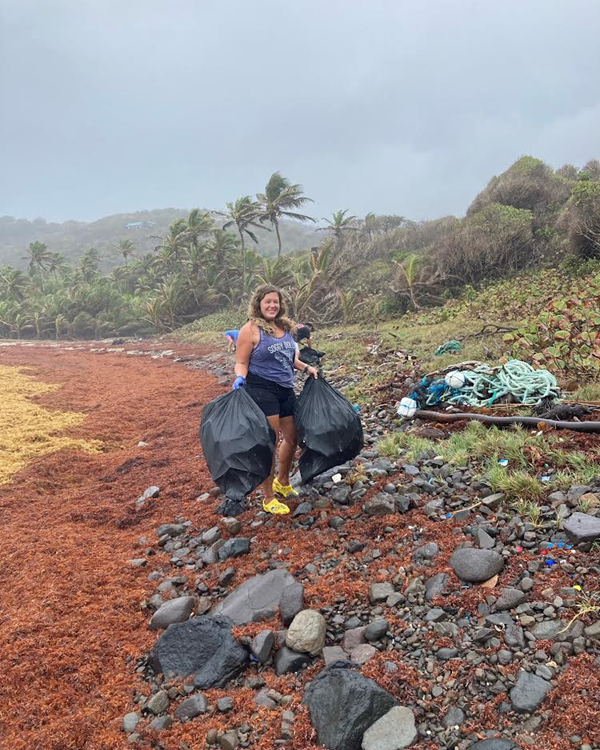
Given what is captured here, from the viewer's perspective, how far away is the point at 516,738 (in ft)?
5.68

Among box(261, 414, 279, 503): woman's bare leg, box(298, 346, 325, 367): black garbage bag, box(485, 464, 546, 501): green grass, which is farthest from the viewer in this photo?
box(298, 346, 325, 367): black garbage bag

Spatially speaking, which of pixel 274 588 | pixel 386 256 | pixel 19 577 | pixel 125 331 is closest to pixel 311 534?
pixel 274 588

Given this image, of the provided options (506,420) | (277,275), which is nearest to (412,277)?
(277,275)

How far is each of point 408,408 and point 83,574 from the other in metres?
3.47

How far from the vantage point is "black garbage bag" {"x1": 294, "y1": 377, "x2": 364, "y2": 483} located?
3.63 meters

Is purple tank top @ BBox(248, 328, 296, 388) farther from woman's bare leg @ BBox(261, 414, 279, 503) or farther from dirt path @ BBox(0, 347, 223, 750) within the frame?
dirt path @ BBox(0, 347, 223, 750)

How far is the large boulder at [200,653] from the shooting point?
7.63 ft

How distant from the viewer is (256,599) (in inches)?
112

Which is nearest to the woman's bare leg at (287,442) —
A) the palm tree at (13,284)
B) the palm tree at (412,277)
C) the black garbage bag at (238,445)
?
the black garbage bag at (238,445)

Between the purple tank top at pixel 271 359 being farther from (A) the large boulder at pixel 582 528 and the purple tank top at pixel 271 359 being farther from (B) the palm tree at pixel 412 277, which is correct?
(B) the palm tree at pixel 412 277

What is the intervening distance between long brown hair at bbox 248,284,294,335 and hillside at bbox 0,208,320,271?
2651 inches

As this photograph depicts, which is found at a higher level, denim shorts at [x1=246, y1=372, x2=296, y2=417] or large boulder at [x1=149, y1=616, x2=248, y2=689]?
denim shorts at [x1=246, y1=372, x2=296, y2=417]

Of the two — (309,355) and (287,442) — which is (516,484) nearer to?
(287,442)


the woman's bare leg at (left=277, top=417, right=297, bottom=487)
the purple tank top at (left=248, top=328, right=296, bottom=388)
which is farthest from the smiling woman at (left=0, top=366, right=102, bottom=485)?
the purple tank top at (left=248, top=328, right=296, bottom=388)
